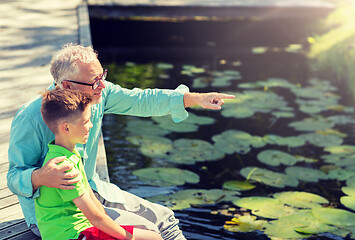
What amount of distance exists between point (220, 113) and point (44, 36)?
193cm

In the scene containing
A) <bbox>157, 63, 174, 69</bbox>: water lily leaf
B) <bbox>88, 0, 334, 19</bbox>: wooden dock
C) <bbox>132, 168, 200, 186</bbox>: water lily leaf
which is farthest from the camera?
<bbox>88, 0, 334, 19</bbox>: wooden dock

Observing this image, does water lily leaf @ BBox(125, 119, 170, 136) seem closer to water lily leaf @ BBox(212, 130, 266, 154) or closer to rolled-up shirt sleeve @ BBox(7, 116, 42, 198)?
water lily leaf @ BBox(212, 130, 266, 154)

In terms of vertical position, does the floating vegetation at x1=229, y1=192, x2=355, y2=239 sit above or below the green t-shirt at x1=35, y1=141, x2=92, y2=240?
below

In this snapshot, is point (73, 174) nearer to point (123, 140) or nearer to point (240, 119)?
point (123, 140)

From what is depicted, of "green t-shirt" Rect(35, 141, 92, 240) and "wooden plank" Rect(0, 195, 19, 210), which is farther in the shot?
"wooden plank" Rect(0, 195, 19, 210)

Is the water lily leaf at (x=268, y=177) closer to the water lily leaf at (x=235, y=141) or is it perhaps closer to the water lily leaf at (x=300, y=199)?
the water lily leaf at (x=300, y=199)

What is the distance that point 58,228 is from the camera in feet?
5.49

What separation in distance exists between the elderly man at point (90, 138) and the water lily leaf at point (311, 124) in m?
2.29

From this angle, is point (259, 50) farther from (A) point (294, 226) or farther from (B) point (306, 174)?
(A) point (294, 226)

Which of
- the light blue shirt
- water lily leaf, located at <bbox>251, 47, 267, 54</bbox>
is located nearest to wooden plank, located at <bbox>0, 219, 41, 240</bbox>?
the light blue shirt

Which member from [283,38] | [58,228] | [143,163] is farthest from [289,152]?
[283,38]

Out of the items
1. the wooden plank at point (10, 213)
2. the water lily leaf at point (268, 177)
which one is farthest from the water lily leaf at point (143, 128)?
the wooden plank at point (10, 213)

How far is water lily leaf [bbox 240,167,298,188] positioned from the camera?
10.8 feet

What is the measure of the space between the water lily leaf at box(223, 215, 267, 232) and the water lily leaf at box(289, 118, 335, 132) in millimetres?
1552
